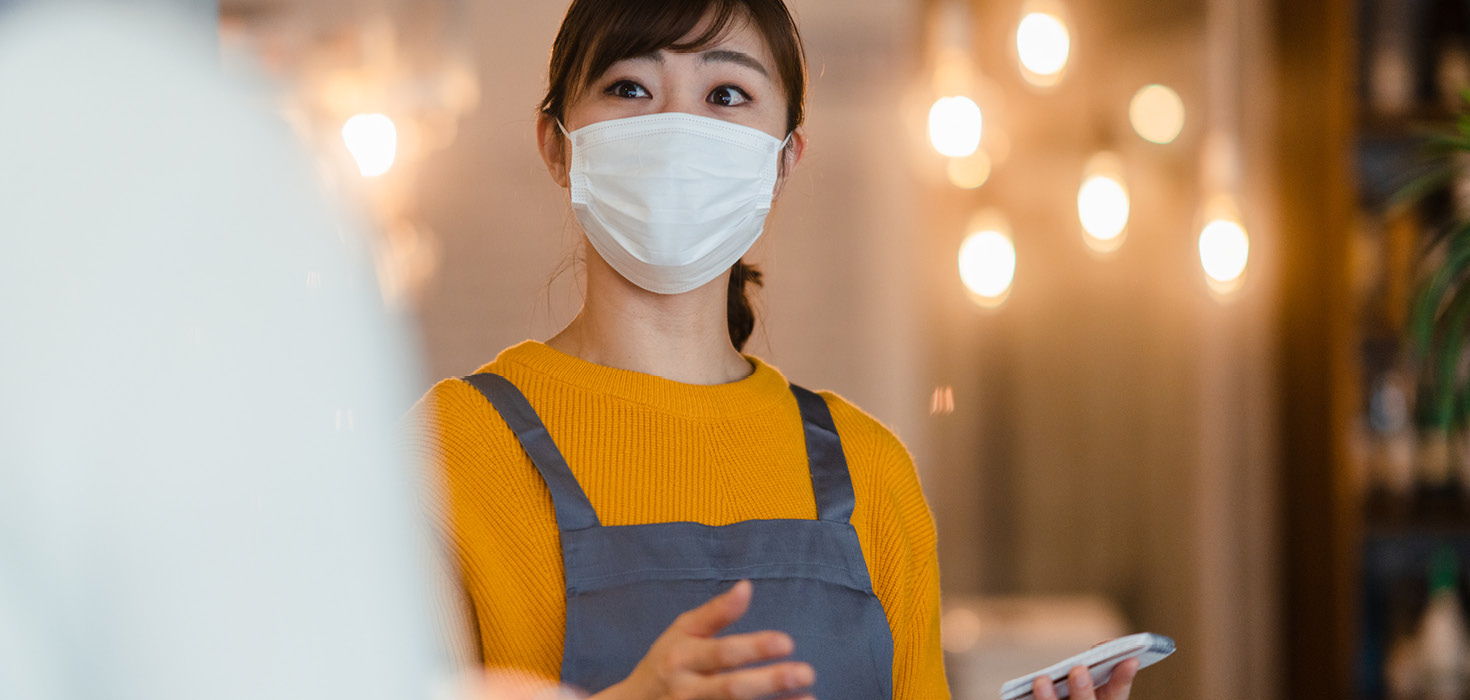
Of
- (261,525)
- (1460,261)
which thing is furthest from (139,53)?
(1460,261)

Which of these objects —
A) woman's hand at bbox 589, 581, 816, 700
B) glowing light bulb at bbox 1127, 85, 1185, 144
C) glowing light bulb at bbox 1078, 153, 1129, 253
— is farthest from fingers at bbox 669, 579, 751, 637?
glowing light bulb at bbox 1127, 85, 1185, 144

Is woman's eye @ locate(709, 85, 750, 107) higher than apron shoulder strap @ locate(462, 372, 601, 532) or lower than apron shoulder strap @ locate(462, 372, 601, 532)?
higher

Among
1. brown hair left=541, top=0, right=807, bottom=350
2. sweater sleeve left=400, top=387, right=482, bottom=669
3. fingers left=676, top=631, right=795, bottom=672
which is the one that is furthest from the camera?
brown hair left=541, top=0, right=807, bottom=350

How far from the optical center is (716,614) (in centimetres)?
83

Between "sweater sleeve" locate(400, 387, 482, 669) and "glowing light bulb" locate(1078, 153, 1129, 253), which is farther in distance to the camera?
"glowing light bulb" locate(1078, 153, 1129, 253)

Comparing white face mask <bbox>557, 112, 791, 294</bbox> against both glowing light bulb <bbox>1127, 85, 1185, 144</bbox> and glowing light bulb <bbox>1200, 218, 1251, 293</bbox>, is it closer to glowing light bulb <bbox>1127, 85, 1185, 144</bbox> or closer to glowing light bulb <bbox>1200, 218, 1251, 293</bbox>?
glowing light bulb <bbox>1200, 218, 1251, 293</bbox>

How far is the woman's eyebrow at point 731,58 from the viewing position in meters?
1.15

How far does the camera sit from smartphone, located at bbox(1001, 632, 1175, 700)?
1.03m

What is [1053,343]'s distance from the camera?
371 cm

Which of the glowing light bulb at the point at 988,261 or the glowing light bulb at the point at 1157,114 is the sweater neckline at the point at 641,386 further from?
the glowing light bulb at the point at 1157,114

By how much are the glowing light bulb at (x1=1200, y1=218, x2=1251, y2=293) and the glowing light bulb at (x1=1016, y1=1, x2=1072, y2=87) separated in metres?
0.47

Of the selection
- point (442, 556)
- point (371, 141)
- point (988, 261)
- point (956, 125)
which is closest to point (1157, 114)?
point (988, 261)

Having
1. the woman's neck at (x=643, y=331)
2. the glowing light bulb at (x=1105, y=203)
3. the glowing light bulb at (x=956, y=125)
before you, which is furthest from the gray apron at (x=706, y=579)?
the glowing light bulb at (x=1105, y=203)

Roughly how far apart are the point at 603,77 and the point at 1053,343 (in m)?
2.78
